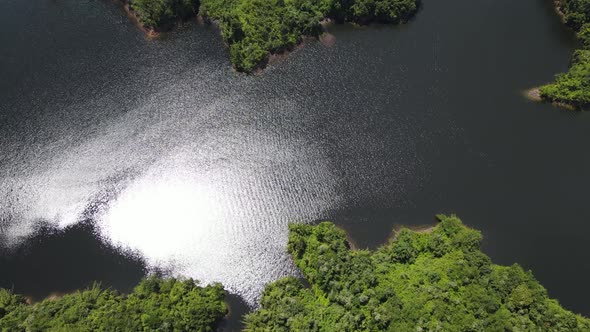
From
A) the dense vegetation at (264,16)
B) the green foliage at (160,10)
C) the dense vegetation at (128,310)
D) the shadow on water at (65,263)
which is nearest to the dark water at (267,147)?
the shadow on water at (65,263)

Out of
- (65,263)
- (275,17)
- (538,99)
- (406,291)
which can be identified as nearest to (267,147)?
(275,17)

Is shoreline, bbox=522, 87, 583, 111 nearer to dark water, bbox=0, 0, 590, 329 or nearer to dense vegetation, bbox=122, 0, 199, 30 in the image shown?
dark water, bbox=0, 0, 590, 329

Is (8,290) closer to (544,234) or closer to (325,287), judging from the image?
(325,287)

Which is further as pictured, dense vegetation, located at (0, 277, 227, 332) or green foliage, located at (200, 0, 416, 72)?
green foliage, located at (200, 0, 416, 72)

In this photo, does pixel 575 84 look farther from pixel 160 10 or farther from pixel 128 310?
pixel 128 310

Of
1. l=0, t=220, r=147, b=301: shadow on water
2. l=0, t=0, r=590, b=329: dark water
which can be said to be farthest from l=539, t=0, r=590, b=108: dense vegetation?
l=0, t=220, r=147, b=301: shadow on water

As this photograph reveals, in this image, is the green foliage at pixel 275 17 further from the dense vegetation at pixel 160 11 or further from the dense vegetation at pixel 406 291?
the dense vegetation at pixel 406 291
